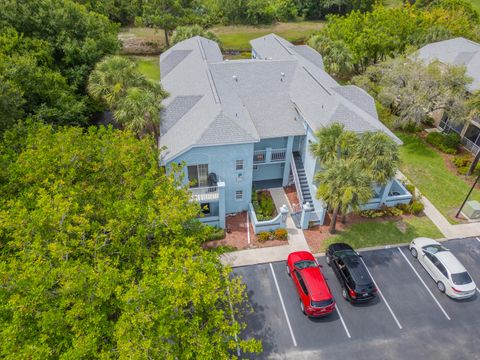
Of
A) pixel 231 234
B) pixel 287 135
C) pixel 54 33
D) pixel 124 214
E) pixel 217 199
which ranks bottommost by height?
pixel 231 234

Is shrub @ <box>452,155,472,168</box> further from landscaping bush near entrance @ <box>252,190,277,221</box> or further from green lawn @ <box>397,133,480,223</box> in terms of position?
landscaping bush near entrance @ <box>252,190,277,221</box>

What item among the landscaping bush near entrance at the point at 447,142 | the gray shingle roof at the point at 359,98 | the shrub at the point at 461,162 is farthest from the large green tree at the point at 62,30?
the shrub at the point at 461,162

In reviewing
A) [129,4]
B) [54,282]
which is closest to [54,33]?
[54,282]

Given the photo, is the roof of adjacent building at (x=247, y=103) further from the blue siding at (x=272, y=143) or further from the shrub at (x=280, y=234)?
the shrub at (x=280, y=234)

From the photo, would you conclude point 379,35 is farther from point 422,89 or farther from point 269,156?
point 269,156

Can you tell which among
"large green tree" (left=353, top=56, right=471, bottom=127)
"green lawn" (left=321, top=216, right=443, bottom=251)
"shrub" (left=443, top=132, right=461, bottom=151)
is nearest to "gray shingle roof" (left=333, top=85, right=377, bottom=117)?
"large green tree" (left=353, top=56, right=471, bottom=127)

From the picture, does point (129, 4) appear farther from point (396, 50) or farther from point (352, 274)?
point (352, 274)
